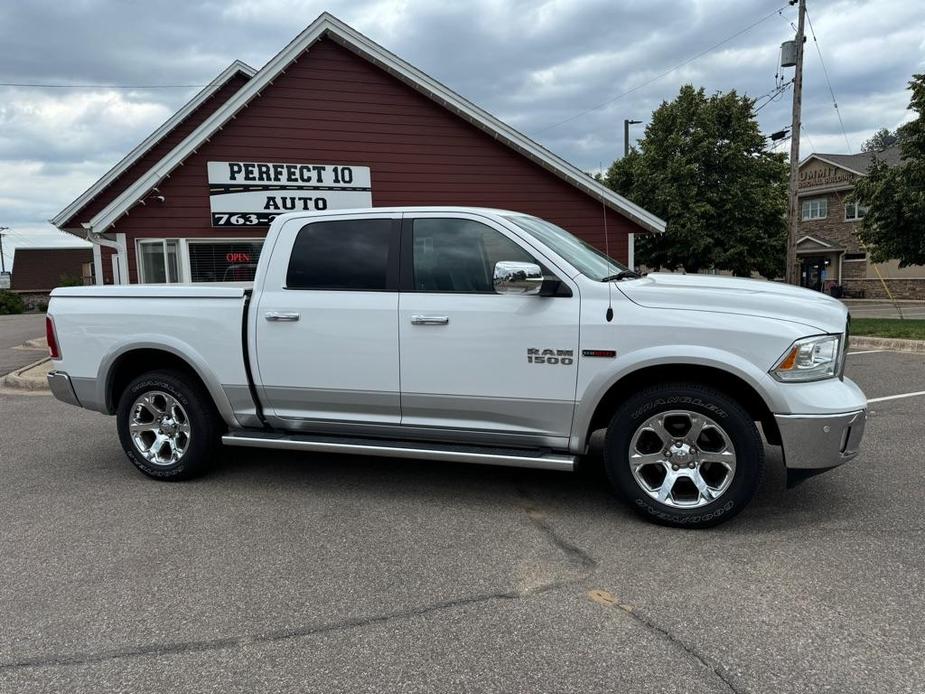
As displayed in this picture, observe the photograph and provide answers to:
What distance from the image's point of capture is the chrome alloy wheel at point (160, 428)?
516 centimetres

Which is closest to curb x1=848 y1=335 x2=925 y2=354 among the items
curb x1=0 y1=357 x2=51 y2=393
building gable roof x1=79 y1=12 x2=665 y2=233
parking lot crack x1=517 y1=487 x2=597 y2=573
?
building gable roof x1=79 y1=12 x2=665 y2=233

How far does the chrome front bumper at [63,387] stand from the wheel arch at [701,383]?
12.9 ft

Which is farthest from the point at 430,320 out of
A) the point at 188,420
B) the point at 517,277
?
the point at 188,420

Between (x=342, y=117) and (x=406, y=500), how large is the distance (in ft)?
36.0

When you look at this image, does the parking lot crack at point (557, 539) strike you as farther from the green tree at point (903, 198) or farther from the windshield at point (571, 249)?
the green tree at point (903, 198)

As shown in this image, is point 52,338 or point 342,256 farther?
point 52,338

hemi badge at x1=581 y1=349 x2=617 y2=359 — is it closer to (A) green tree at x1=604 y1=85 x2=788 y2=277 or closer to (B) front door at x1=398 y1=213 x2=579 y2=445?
(B) front door at x1=398 y1=213 x2=579 y2=445

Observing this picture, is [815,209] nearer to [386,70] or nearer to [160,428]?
[386,70]

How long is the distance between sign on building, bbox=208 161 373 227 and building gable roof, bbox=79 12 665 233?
776 millimetres

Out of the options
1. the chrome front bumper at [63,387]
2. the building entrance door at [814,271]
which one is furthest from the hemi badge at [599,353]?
the building entrance door at [814,271]

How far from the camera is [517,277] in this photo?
13.3 ft

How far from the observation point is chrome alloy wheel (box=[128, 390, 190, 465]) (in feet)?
16.9

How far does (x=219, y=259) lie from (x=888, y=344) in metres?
12.8

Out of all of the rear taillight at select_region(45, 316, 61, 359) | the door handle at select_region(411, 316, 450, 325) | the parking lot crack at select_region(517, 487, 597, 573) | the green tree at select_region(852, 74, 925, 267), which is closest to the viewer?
the parking lot crack at select_region(517, 487, 597, 573)
